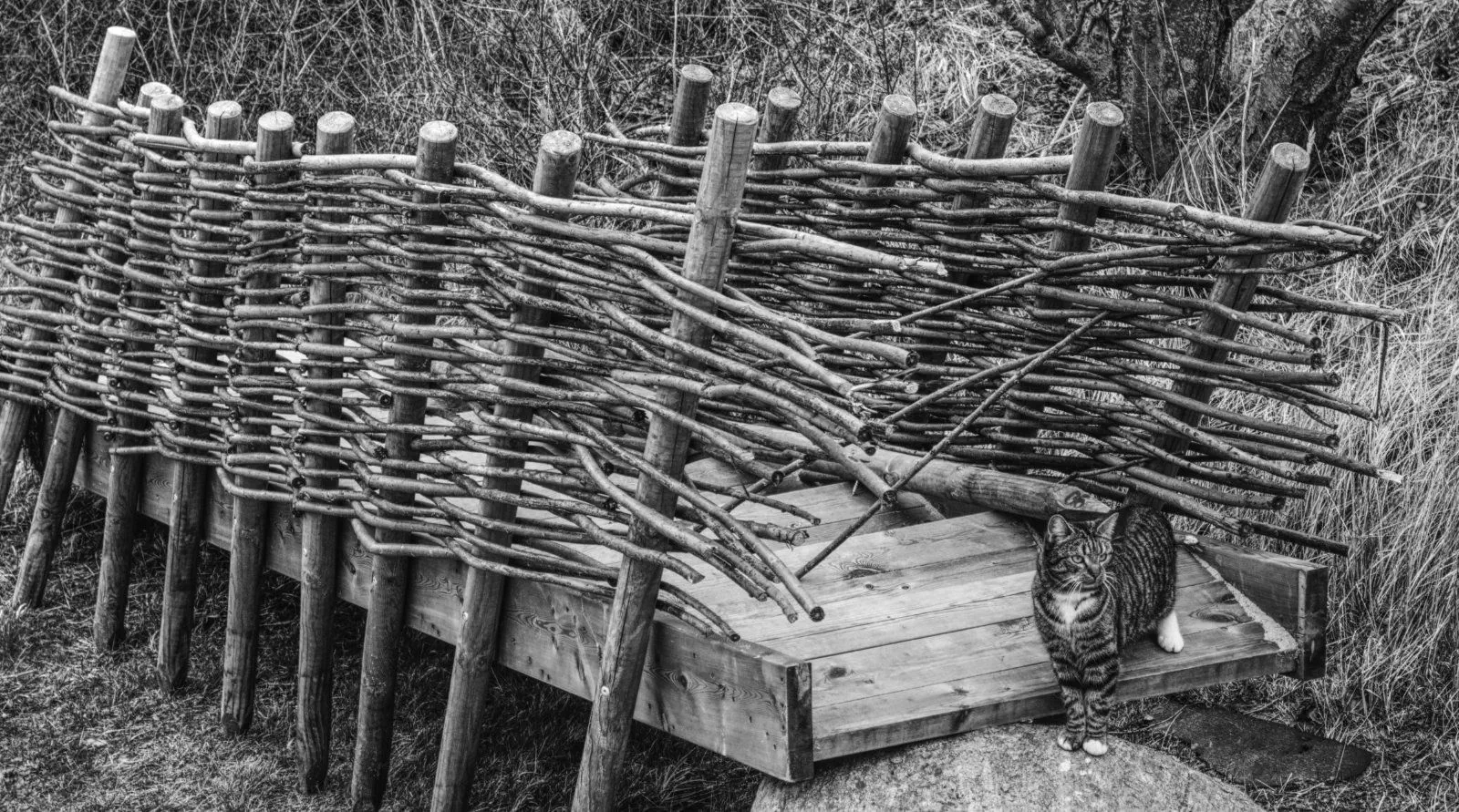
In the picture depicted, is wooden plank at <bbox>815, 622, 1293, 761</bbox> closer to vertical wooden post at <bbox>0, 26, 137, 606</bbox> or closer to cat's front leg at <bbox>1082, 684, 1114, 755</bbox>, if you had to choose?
cat's front leg at <bbox>1082, 684, 1114, 755</bbox>

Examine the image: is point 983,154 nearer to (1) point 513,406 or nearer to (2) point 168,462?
(1) point 513,406

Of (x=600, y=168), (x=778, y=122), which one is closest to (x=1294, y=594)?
(x=778, y=122)

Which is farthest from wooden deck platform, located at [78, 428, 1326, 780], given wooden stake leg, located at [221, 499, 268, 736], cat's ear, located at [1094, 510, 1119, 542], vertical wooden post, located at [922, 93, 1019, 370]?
wooden stake leg, located at [221, 499, 268, 736]

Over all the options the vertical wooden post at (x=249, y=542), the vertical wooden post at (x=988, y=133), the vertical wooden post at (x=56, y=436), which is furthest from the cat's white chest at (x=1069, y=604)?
the vertical wooden post at (x=56, y=436)

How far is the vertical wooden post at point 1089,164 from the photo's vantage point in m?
3.22

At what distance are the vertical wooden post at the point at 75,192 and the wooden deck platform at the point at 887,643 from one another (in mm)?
2271

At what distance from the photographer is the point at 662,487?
3127 mm

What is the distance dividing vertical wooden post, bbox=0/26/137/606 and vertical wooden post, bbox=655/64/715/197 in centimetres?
244

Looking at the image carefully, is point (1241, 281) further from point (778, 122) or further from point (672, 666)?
point (672, 666)

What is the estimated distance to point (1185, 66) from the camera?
18.6 feet

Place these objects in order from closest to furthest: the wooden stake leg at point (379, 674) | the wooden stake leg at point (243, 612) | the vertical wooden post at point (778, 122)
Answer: the vertical wooden post at point (778, 122)
the wooden stake leg at point (379, 674)
the wooden stake leg at point (243, 612)

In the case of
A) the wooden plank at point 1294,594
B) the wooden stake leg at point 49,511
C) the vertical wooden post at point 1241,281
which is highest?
the vertical wooden post at point 1241,281

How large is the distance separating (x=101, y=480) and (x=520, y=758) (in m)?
2.12

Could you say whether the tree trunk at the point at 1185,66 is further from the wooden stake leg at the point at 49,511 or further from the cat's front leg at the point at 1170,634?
the wooden stake leg at the point at 49,511
